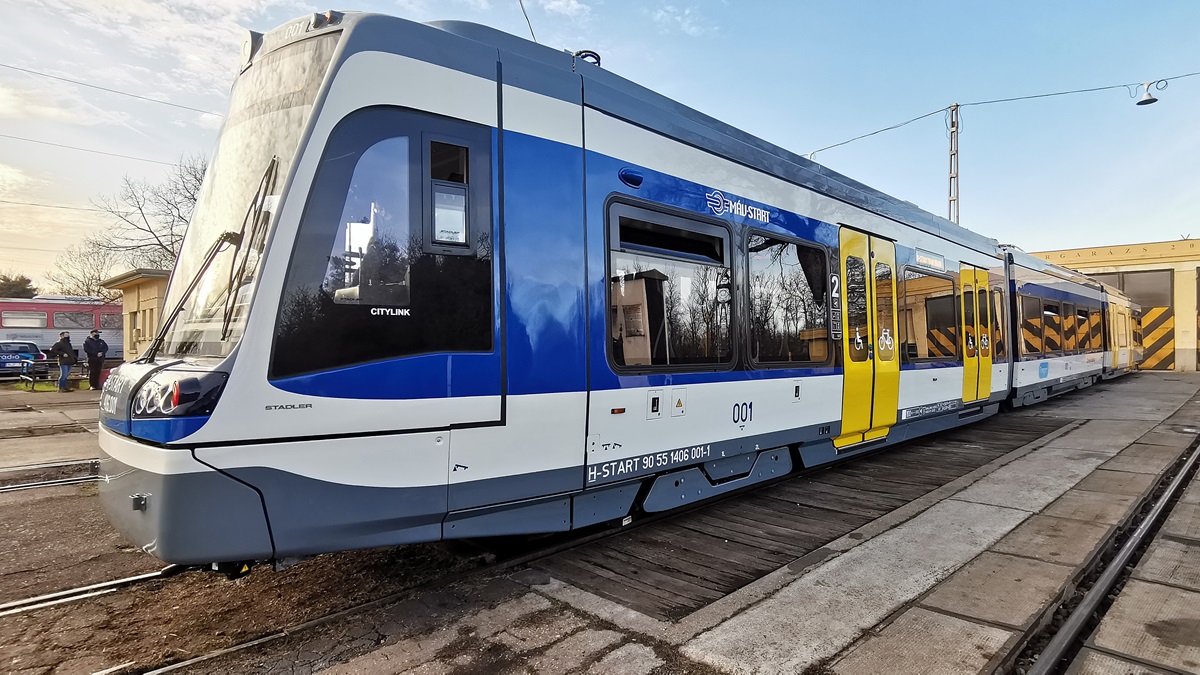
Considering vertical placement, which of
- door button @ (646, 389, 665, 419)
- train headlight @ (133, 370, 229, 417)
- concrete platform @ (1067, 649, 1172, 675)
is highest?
train headlight @ (133, 370, 229, 417)

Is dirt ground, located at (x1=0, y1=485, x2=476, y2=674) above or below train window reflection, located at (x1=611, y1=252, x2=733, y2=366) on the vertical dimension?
below

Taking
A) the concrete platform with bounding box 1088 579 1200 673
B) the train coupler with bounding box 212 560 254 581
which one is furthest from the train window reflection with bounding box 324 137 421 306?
the concrete platform with bounding box 1088 579 1200 673

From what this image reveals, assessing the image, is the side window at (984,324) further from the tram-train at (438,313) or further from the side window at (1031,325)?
the tram-train at (438,313)

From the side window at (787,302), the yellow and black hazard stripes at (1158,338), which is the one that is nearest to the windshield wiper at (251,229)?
the side window at (787,302)

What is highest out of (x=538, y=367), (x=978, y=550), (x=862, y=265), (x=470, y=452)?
(x=862, y=265)

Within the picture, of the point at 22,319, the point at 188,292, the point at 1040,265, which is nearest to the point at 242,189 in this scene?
the point at 188,292

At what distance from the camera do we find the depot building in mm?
25844

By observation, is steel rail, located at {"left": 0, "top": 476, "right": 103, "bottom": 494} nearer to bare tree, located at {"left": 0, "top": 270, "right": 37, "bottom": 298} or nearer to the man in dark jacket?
the man in dark jacket

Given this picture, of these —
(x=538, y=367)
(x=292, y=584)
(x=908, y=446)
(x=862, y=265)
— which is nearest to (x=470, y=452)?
(x=538, y=367)

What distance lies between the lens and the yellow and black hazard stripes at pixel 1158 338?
2702 cm

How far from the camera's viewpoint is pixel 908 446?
9.37 meters

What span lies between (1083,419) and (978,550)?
9.62 metres

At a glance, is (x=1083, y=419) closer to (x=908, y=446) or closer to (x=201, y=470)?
(x=908, y=446)

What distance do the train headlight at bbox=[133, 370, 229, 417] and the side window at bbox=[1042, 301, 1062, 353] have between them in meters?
15.4
